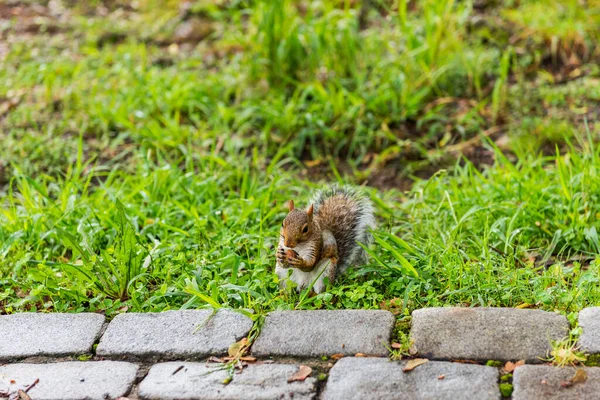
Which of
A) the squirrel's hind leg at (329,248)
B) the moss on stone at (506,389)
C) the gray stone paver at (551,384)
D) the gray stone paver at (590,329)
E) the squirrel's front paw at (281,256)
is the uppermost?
the squirrel's front paw at (281,256)

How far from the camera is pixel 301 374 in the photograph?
2.77 meters

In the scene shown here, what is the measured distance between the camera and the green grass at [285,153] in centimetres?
346

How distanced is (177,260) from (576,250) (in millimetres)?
1934

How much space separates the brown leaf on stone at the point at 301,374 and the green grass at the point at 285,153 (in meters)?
0.46

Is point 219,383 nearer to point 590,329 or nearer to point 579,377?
point 579,377

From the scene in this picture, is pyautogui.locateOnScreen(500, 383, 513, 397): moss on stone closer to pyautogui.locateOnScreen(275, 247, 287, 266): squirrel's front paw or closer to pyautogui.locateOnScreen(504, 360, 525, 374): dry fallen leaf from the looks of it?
pyautogui.locateOnScreen(504, 360, 525, 374): dry fallen leaf

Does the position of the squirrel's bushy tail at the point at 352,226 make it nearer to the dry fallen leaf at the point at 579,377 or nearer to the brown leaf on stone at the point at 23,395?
the dry fallen leaf at the point at 579,377

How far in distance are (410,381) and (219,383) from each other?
69 cm

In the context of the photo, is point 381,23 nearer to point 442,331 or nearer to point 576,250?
point 576,250

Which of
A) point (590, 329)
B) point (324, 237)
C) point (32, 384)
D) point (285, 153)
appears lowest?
point (285, 153)

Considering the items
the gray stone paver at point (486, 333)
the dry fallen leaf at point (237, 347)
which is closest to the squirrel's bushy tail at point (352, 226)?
the gray stone paver at point (486, 333)

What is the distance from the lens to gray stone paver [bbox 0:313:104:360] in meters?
3.07

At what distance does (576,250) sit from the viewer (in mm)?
3666

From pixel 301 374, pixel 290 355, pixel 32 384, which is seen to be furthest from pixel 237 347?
pixel 32 384
